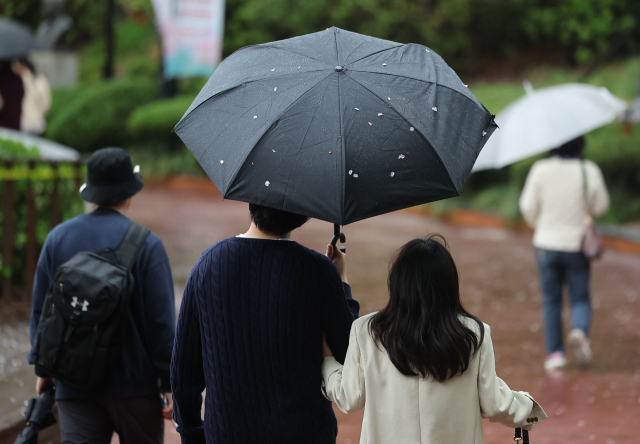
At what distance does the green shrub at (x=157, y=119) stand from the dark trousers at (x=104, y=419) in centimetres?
1737

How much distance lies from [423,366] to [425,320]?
141 millimetres

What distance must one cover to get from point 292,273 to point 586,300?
4569 millimetres

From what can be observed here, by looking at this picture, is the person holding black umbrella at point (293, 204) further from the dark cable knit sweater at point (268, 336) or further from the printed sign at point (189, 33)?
the printed sign at point (189, 33)

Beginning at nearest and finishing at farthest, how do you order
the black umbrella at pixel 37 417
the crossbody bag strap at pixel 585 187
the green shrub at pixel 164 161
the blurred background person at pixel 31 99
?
the black umbrella at pixel 37 417 < the crossbody bag strap at pixel 585 187 < the blurred background person at pixel 31 99 < the green shrub at pixel 164 161

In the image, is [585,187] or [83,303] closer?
[83,303]

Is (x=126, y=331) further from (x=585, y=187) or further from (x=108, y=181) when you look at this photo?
(x=585, y=187)

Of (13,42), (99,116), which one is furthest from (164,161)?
(13,42)

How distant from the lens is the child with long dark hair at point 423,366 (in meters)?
2.39

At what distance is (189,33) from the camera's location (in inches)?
698

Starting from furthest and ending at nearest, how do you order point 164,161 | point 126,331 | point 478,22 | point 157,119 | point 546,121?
point 478,22, point 157,119, point 164,161, point 546,121, point 126,331

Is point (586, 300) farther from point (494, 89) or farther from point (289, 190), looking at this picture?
point (494, 89)

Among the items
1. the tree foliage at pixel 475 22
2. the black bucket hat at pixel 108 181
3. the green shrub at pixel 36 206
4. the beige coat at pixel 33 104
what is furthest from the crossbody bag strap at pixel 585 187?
the tree foliage at pixel 475 22

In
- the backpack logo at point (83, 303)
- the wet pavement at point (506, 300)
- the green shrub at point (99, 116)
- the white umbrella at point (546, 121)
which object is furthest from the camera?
the green shrub at point (99, 116)

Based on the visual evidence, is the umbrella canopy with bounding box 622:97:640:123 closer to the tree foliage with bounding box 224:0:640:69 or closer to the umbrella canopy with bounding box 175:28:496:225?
the umbrella canopy with bounding box 175:28:496:225
